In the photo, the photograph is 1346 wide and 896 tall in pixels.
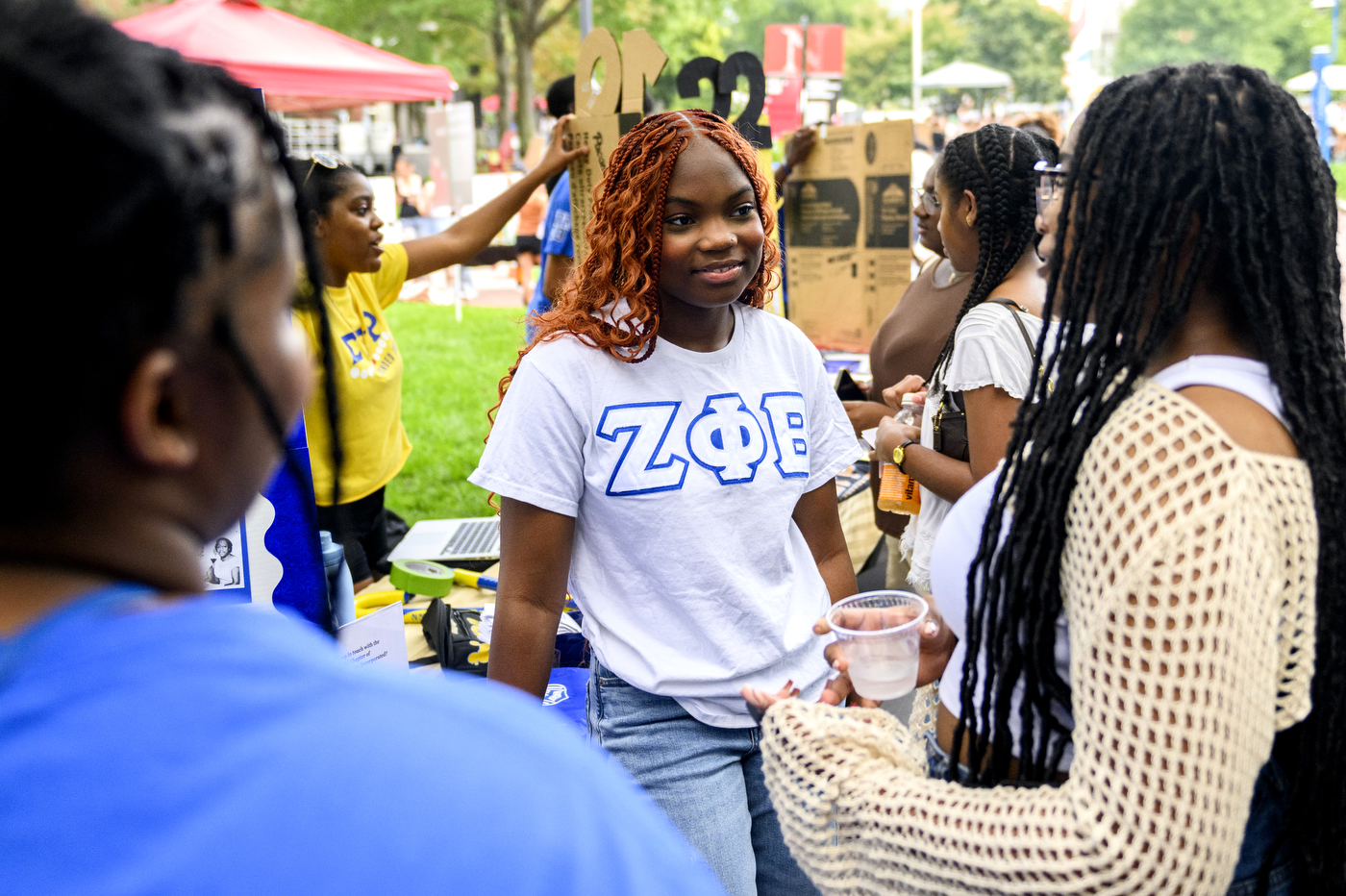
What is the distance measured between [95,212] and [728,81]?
3623mm

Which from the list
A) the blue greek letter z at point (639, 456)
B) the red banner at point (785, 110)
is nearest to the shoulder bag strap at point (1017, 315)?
the blue greek letter z at point (639, 456)

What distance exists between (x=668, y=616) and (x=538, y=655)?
272mm

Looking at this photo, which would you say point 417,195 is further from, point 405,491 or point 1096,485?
point 1096,485

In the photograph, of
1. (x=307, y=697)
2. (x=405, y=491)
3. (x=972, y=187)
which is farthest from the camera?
(x=405, y=491)

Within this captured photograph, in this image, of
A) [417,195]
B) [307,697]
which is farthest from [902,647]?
[417,195]

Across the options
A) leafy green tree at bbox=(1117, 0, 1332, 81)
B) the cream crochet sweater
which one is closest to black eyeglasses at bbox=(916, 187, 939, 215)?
the cream crochet sweater

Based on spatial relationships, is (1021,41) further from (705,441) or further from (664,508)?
(664,508)

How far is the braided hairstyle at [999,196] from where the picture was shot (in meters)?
3.06

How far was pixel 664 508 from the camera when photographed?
77.9 inches

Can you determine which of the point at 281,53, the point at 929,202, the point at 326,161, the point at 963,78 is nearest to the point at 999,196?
the point at 929,202

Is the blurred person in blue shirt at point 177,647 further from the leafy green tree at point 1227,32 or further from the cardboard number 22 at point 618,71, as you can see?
the leafy green tree at point 1227,32

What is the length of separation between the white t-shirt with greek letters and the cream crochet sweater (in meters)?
0.83

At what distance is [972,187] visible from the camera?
3.12 metres

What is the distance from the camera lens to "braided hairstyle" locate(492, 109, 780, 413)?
2.07 meters
